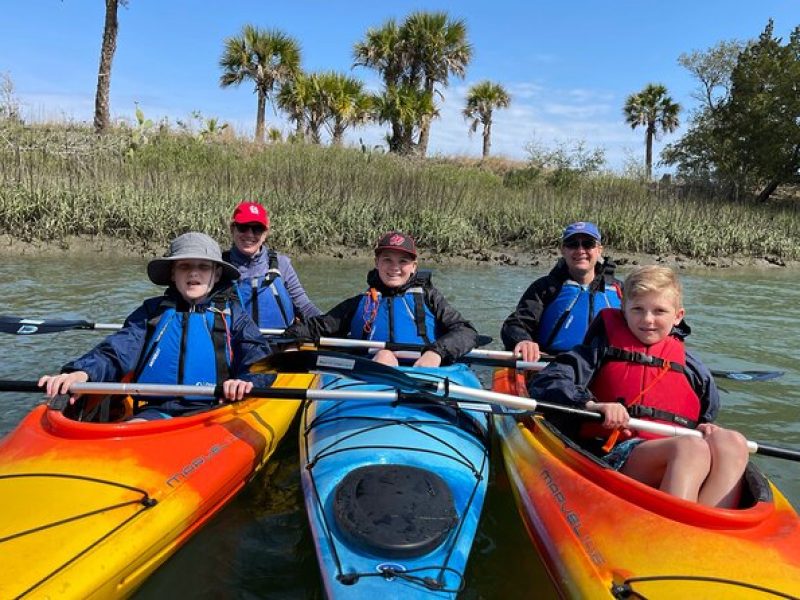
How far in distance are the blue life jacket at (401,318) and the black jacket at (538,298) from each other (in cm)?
63

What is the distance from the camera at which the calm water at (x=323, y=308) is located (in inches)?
99.3

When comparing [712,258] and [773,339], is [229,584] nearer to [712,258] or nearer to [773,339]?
[773,339]

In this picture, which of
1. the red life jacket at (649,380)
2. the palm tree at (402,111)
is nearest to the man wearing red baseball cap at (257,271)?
the red life jacket at (649,380)

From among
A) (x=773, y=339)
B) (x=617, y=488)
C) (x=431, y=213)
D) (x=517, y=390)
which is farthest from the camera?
(x=431, y=213)

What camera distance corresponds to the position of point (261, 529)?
9.38ft

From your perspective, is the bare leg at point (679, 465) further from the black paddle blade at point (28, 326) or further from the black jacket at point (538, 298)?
the black paddle blade at point (28, 326)

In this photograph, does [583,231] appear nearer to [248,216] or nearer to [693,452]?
[693,452]

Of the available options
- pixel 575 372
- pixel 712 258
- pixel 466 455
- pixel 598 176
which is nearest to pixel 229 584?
pixel 466 455

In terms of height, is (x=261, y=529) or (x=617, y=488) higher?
(x=617, y=488)

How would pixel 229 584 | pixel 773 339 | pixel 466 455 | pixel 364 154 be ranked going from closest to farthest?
pixel 229 584, pixel 466 455, pixel 773 339, pixel 364 154

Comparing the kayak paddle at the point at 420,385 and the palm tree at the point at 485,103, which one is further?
the palm tree at the point at 485,103

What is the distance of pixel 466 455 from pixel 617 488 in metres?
0.76

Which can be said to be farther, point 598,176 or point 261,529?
point 598,176

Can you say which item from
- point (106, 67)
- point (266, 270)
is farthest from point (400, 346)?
point (106, 67)
